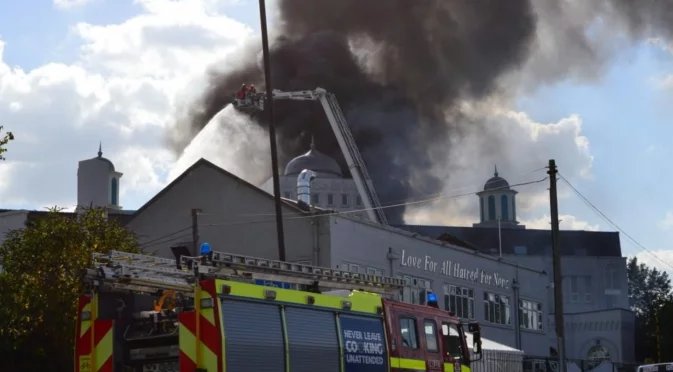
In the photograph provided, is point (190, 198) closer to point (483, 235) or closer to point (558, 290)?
A: point (558, 290)

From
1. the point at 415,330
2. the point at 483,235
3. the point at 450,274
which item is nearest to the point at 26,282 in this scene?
the point at 415,330

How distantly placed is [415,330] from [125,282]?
5.10m

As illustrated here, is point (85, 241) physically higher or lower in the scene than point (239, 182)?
lower

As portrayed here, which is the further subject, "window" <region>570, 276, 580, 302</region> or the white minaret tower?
"window" <region>570, 276, 580, 302</region>

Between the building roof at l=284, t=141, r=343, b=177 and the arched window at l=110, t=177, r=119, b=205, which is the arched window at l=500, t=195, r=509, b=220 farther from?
the arched window at l=110, t=177, r=119, b=205

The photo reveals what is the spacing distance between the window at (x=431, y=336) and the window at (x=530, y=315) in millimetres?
39007

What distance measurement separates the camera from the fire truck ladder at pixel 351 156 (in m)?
61.0

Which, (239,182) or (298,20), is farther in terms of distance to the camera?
(298,20)

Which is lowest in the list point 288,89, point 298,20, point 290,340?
point 290,340

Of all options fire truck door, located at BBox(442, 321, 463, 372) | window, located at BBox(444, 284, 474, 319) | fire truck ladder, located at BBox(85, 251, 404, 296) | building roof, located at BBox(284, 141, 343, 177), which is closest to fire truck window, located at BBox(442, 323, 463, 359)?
fire truck door, located at BBox(442, 321, 463, 372)

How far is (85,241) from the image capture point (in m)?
27.3

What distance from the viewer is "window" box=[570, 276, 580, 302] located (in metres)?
106

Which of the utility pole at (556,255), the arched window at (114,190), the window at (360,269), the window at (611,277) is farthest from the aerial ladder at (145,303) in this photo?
the window at (611,277)

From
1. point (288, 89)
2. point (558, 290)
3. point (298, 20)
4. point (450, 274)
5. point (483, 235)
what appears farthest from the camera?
point (483, 235)
